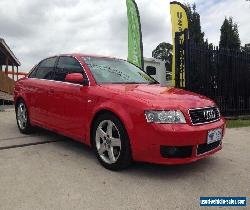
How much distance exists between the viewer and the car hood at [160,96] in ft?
13.2

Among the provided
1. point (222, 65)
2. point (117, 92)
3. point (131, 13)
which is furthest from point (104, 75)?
point (131, 13)

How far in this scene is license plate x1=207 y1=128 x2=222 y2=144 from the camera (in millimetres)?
4164

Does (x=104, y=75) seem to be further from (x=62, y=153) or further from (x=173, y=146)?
(x=173, y=146)

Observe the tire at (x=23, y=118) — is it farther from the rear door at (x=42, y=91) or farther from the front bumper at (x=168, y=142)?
the front bumper at (x=168, y=142)

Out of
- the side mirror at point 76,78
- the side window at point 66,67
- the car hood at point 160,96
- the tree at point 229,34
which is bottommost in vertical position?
the car hood at point 160,96

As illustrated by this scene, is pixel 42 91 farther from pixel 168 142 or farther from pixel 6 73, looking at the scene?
pixel 6 73

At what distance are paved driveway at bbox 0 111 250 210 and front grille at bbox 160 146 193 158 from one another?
11.2 inches

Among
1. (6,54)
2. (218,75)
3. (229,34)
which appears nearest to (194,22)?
(229,34)

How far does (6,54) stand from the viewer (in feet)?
77.9

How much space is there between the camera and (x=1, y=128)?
24.3ft

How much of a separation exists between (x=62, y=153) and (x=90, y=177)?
1255 millimetres

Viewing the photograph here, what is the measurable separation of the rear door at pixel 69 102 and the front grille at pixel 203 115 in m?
1.53

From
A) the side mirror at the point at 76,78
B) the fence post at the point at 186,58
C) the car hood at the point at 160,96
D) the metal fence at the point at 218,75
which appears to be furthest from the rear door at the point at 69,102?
the metal fence at the point at 218,75

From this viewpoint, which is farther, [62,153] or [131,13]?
[131,13]
